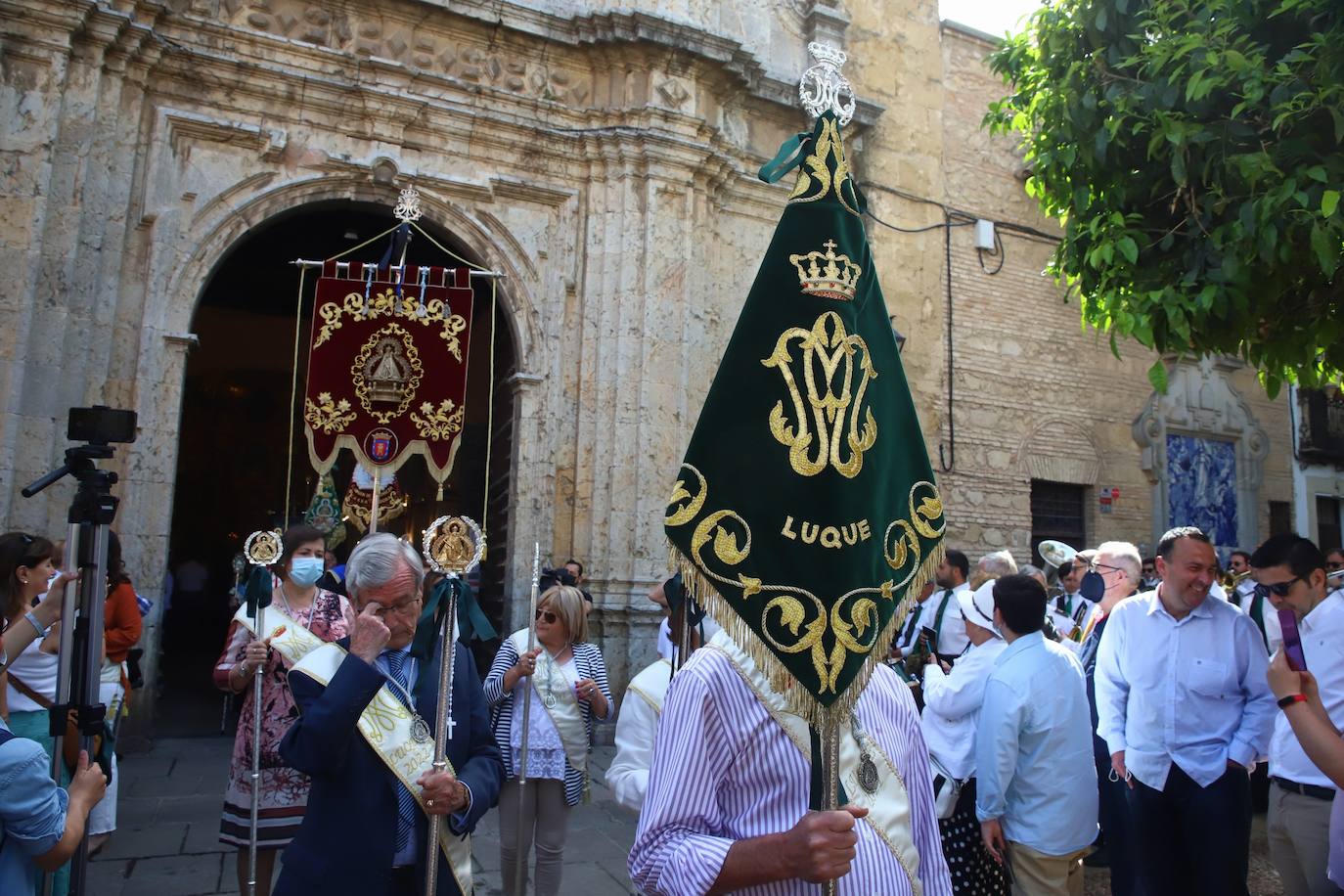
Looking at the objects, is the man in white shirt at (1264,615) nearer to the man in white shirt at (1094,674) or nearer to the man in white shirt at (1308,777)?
the man in white shirt at (1308,777)

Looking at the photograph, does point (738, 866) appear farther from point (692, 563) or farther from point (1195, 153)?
point (1195, 153)

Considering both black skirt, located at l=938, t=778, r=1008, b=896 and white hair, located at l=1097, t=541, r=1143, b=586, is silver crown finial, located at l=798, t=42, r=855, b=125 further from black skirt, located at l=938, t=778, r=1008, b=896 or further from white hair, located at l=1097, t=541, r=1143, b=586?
white hair, located at l=1097, t=541, r=1143, b=586

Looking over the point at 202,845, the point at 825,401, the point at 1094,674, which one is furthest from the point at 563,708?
the point at 825,401

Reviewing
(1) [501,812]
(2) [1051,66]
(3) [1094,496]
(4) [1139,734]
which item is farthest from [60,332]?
(3) [1094,496]

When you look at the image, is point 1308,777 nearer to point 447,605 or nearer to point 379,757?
point 447,605

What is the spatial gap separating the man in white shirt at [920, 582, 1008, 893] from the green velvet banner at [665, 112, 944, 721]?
203 cm

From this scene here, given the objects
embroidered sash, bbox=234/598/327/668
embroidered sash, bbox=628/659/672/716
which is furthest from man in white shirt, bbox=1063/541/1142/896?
embroidered sash, bbox=234/598/327/668

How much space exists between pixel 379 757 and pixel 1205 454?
14430 mm

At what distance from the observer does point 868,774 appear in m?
2.00

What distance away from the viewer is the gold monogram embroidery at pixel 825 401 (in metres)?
1.86

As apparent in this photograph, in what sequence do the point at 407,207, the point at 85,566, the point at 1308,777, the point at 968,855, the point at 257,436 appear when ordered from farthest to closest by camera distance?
1. the point at 257,436
2. the point at 407,207
3. the point at 968,855
4. the point at 1308,777
5. the point at 85,566

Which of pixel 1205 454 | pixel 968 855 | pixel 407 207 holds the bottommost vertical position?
pixel 968 855

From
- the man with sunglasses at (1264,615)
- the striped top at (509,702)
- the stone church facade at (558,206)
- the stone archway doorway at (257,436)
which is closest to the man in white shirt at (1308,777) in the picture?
the man with sunglasses at (1264,615)

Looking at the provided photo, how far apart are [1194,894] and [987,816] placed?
3.54 ft
